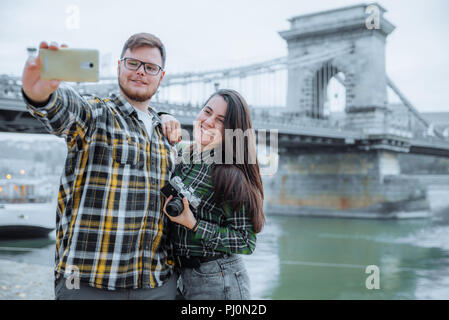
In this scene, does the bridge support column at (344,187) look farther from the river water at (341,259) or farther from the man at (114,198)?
the man at (114,198)

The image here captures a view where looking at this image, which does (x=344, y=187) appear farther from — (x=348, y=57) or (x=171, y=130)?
(x=171, y=130)

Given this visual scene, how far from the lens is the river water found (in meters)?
7.06

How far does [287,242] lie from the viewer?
512 inches

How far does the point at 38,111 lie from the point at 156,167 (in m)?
0.51

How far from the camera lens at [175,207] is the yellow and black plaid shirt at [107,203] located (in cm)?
10

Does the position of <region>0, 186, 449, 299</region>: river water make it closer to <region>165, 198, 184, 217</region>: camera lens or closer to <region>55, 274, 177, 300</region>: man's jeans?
<region>55, 274, 177, 300</region>: man's jeans

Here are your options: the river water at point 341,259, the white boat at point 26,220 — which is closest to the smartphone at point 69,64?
the river water at point 341,259

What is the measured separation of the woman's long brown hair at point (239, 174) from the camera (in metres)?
1.74

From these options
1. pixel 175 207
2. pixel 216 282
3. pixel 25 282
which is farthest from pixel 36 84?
pixel 25 282

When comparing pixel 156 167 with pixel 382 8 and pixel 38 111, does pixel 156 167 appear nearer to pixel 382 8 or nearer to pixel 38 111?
pixel 38 111

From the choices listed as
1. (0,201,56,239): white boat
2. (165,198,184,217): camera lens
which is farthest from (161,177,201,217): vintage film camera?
(0,201,56,239): white boat

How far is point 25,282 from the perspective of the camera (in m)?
5.47

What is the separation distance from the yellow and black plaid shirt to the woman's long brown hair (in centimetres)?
26
